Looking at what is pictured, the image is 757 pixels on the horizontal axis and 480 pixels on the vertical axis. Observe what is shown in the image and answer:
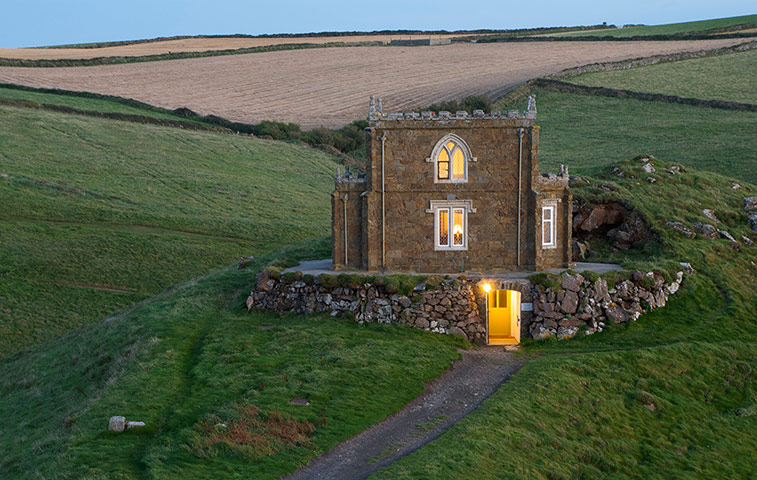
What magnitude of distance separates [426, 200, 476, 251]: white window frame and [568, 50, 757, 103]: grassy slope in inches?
2389

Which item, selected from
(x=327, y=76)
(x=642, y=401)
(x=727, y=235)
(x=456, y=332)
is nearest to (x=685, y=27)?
(x=327, y=76)

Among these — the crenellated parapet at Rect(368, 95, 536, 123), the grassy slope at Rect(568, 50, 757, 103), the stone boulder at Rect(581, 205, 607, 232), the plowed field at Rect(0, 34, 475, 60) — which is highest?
the plowed field at Rect(0, 34, 475, 60)

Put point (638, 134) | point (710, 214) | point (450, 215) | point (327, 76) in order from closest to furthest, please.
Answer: point (450, 215)
point (710, 214)
point (638, 134)
point (327, 76)

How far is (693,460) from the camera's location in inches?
1116

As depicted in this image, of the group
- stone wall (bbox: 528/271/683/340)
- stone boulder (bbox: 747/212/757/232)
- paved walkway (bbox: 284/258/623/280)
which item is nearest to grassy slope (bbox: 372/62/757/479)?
stone boulder (bbox: 747/212/757/232)

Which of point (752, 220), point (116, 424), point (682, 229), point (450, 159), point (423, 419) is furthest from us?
point (752, 220)

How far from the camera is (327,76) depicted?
122 metres

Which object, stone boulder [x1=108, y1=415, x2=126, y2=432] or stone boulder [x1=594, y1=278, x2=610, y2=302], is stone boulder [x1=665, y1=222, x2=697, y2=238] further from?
stone boulder [x1=108, y1=415, x2=126, y2=432]

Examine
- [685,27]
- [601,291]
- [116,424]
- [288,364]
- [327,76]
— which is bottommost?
[116,424]

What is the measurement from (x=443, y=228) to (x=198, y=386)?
47.3 ft

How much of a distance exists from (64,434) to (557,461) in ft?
51.0

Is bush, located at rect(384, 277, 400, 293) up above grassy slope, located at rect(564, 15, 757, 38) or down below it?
below

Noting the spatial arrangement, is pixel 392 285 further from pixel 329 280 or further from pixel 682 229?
pixel 682 229

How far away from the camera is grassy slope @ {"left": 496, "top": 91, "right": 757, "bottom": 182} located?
218 ft
